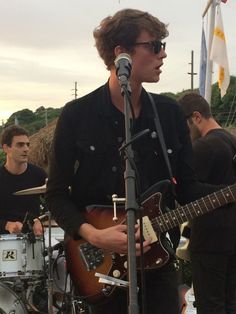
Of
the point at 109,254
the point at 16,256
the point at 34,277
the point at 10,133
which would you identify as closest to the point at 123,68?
the point at 109,254

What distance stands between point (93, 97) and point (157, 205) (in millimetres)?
655

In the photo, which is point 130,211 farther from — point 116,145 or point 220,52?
point 220,52

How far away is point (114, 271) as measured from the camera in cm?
261

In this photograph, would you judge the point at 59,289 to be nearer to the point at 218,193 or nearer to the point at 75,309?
the point at 75,309

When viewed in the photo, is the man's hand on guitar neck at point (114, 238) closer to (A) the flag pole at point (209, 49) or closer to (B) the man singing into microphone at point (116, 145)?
(B) the man singing into microphone at point (116, 145)

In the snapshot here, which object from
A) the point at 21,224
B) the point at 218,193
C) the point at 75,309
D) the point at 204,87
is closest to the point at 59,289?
the point at 75,309

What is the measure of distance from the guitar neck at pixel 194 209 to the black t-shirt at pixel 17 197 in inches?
129

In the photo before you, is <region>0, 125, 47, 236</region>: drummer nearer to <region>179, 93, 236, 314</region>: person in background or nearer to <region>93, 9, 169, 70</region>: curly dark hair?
<region>179, 93, 236, 314</region>: person in background

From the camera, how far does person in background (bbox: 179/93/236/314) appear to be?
12.9ft

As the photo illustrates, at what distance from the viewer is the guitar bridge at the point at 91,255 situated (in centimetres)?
267

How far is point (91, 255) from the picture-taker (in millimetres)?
2686

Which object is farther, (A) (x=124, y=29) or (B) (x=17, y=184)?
(B) (x=17, y=184)

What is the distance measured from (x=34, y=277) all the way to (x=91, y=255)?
2863 millimetres

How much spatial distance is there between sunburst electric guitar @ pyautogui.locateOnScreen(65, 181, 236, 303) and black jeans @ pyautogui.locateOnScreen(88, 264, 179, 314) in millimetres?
60
